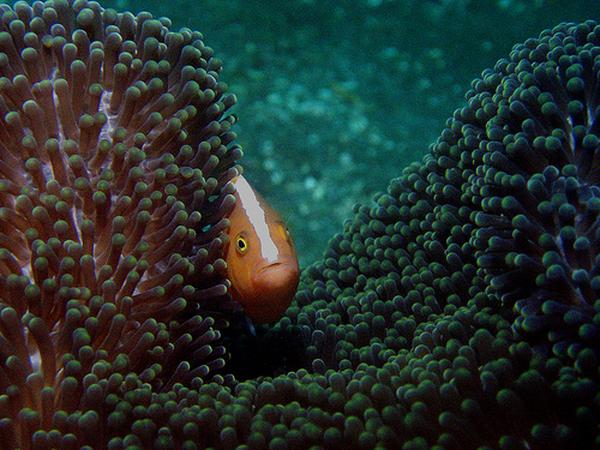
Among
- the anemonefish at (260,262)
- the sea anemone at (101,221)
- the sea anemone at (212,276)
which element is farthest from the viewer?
the anemonefish at (260,262)

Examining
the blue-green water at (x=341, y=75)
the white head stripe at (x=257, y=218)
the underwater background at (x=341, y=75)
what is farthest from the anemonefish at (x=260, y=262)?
the underwater background at (x=341, y=75)

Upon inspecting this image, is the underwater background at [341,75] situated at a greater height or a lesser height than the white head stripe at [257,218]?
greater

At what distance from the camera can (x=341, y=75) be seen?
6.88m

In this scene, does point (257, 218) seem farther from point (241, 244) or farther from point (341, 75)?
point (341, 75)

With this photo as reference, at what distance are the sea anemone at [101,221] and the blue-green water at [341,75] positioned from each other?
3.32m

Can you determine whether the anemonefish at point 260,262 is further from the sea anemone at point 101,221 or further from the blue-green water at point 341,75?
the blue-green water at point 341,75

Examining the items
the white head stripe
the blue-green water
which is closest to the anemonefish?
the white head stripe

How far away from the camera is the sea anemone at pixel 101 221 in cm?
157

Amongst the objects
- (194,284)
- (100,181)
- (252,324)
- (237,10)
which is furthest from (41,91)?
(237,10)

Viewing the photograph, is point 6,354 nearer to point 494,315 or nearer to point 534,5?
point 494,315

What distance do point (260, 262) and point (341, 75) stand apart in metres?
5.22

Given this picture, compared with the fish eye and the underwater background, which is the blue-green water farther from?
the fish eye

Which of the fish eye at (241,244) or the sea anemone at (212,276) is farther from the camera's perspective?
the fish eye at (241,244)

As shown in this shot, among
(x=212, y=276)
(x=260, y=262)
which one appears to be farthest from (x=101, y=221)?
(x=260, y=262)
